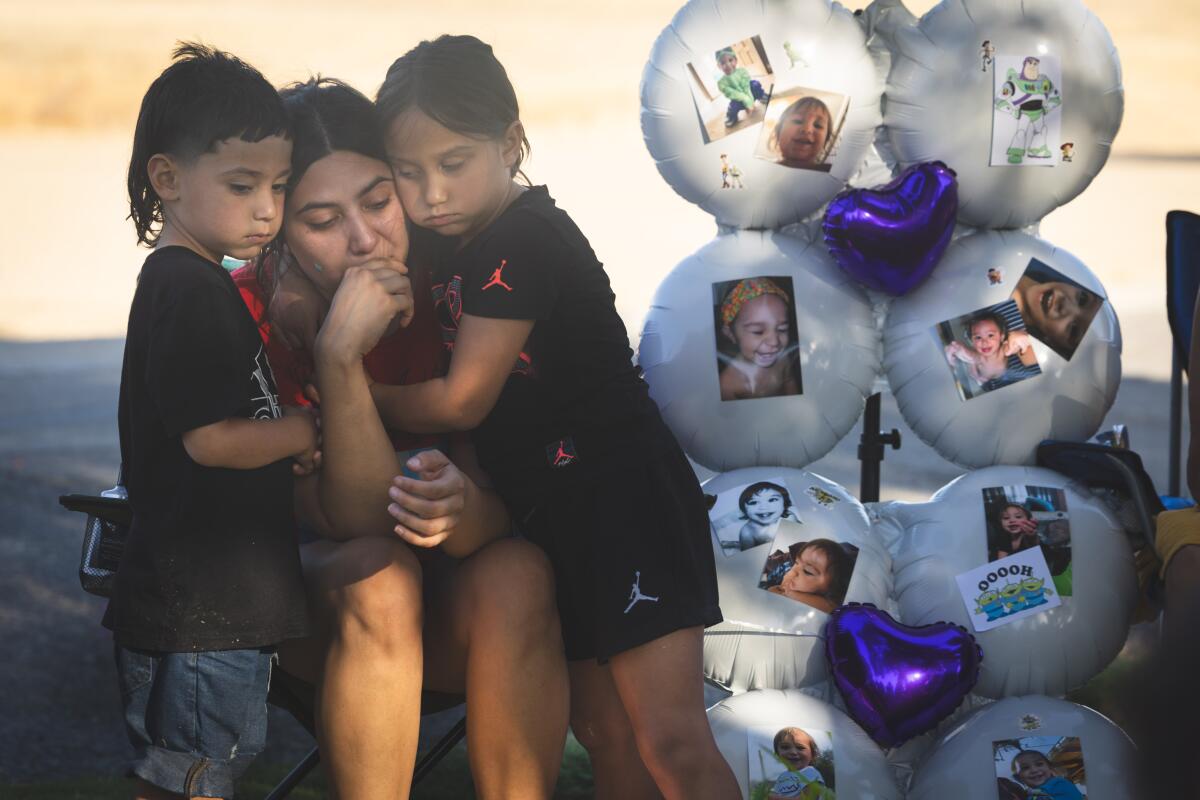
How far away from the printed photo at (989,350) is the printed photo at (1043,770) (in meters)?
0.58

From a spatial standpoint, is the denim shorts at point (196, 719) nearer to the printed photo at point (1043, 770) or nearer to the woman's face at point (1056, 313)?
the printed photo at point (1043, 770)

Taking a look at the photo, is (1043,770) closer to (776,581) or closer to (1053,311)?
(776,581)

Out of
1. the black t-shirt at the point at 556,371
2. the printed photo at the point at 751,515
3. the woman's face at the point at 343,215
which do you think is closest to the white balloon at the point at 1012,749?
the printed photo at the point at 751,515

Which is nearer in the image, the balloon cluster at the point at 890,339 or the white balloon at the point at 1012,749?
the white balloon at the point at 1012,749

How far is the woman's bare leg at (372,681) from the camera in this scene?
1.55 metres

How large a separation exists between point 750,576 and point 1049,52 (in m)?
1.01

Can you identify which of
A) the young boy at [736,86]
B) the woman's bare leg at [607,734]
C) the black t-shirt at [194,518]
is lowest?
the woman's bare leg at [607,734]

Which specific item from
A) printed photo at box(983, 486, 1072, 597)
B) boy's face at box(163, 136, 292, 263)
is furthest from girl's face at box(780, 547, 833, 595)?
boy's face at box(163, 136, 292, 263)

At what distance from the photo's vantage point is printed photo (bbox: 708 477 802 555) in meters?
2.13

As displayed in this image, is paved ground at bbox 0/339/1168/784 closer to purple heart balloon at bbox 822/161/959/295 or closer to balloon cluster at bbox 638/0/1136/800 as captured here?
balloon cluster at bbox 638/0/1136/800

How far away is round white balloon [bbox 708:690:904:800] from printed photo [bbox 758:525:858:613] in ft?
0.55

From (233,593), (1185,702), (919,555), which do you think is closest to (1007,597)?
(919,555)

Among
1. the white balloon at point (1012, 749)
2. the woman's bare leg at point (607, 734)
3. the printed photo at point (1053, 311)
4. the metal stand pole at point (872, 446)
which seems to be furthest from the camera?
the metal stand pole at point (872, 446)

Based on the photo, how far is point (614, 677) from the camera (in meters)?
1.71
